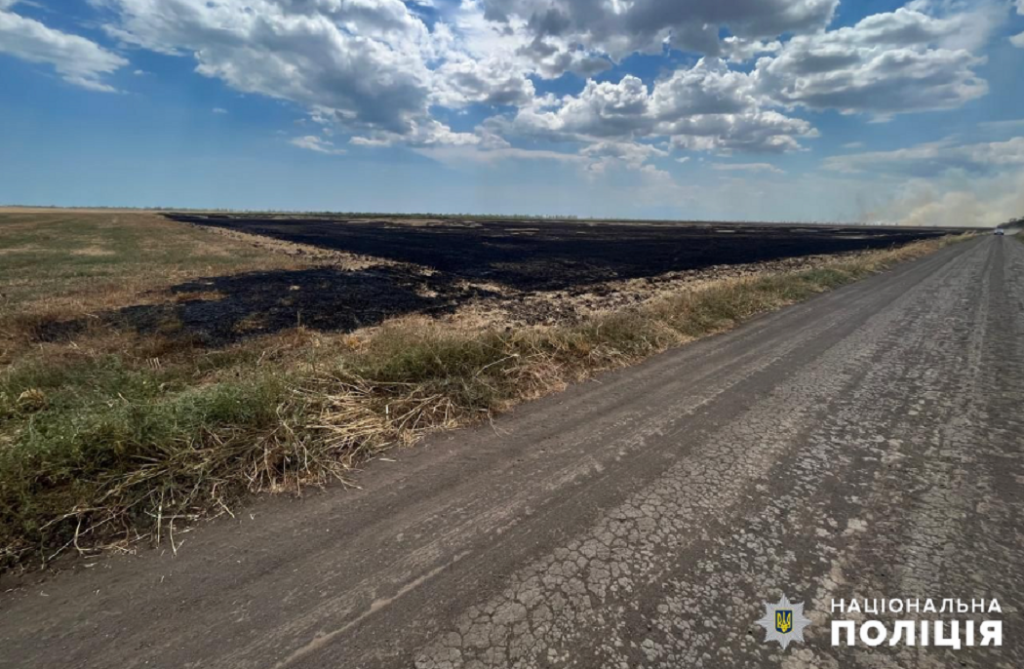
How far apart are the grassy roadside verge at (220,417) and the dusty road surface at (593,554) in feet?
1.11

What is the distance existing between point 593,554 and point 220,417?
3.54 m

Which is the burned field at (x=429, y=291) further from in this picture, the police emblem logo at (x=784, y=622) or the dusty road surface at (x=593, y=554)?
the police emblem logo at (x=784, y=622)

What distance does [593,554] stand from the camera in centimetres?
270

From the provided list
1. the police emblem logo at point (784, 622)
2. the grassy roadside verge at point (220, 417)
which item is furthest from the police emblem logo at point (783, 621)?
the grassy roadside verge at point (220, 417)

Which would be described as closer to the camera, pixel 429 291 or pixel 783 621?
pixel 783 621

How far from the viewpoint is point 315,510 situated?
3.17 meters

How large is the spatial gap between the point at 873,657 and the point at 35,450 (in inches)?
214

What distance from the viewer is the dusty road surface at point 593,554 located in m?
→ 2.09

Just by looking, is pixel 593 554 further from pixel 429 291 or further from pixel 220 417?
pixel 429 291

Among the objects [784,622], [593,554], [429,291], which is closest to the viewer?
[784,622]

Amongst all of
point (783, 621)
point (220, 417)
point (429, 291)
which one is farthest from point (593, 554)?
point (429, 291)

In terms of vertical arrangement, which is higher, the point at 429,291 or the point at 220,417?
the point at 220,417

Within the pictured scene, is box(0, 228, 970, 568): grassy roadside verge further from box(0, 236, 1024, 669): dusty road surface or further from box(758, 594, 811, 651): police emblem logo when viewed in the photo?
box(758, 594, 811, 651): police emblem logo

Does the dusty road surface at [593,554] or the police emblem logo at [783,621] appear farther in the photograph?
the police emblem logo at [783,621]
